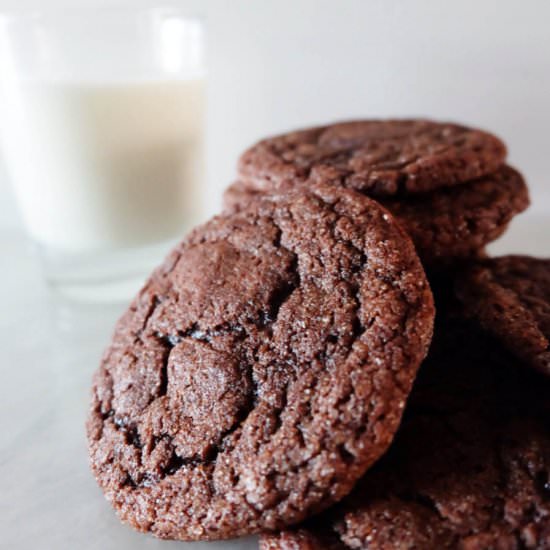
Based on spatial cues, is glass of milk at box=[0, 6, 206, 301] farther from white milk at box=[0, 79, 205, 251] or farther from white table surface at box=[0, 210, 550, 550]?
white table surface at box=[0, 210, 550, 550]

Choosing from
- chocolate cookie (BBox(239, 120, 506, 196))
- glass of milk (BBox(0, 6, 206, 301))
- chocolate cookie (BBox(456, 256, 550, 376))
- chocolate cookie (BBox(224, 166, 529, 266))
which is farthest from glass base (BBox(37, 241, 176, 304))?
chocolate cookie (BBox(456, 256, 550, 376))

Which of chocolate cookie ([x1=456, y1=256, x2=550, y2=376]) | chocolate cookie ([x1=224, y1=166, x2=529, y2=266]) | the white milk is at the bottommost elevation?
the white milk

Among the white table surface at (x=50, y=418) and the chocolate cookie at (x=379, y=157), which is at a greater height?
the chocolate cookie at (x=379, y=157)

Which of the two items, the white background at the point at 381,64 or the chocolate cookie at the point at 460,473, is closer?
the chocolate cookie at the point at 460,473

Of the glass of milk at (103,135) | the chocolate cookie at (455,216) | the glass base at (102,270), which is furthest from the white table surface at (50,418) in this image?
the chocolate cookie at (455,216)

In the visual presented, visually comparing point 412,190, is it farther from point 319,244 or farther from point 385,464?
point 385,464

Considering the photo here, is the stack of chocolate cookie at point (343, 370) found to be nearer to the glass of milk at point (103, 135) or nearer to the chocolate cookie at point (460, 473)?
the chocolate cookie at point (460, 473)

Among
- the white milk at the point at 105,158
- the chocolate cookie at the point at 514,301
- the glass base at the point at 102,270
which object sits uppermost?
the chocolate cookie at the point at 514,301

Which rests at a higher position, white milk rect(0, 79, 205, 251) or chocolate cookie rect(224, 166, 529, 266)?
chocolate cookie rect(224, 166, 529, 266)
